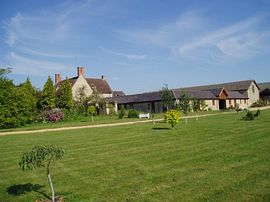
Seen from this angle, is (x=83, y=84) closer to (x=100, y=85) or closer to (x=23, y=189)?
(x=100, y=85)

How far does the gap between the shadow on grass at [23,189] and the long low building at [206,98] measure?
3718 centimetres

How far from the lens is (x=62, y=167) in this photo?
12.0m

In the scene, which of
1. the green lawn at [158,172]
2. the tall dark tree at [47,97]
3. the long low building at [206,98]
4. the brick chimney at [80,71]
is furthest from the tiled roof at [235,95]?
the green lawn at [158,172]

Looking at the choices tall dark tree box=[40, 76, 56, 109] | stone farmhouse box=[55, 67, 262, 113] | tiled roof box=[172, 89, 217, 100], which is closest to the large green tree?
tall dark tree box=[40, 76, 56, 109]

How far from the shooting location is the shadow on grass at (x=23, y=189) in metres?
9.13

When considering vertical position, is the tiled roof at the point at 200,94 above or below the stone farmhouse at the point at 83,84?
below

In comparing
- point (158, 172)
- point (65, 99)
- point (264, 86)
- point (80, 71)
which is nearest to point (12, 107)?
point (65, 99)

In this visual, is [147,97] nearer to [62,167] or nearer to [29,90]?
[29,90]

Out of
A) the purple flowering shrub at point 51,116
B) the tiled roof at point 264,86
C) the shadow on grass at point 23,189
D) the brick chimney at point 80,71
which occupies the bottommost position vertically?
the shadow on grass at point 23,189

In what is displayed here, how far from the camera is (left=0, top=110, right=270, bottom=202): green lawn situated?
26.1ft

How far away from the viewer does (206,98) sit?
52.3m

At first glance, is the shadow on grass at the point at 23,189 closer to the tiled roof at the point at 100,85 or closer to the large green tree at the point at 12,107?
the large green tree at the point at 12,107

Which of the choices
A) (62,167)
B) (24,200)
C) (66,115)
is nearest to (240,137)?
(62,167)

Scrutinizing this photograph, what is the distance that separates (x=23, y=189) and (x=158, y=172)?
4.27 metres
